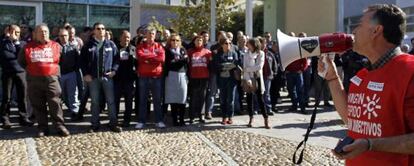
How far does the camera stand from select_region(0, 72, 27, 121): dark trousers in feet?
29.5

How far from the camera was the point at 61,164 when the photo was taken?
21.1 ft

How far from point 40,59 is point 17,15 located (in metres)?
4.87

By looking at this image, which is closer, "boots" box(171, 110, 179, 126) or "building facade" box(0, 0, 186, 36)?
"boots" box(171, 110, 179, 126)

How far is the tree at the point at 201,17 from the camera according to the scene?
86.3ft

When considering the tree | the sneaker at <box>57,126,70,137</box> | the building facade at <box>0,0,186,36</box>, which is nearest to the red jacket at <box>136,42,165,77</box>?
the sneaker at <box>57,126,70,137</box>

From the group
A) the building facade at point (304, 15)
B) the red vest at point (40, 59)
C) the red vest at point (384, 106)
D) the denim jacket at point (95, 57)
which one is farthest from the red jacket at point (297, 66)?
the building facade at point (304, 15)

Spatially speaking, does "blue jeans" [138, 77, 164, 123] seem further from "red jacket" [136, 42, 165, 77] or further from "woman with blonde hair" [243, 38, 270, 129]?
"woman with blonde hair" [243, 38, 270, 129]

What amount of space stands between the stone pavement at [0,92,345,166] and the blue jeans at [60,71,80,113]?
1.98 feet

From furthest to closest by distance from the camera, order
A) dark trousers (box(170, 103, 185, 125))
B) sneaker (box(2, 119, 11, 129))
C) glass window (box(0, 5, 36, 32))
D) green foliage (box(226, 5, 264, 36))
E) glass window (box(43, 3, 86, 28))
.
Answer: green foliage (box(226, 5, 264, 36)), glass window (box(43, 3, 86, 28)), glass window (box(0, 5, 36, 32)), dark trousers (box(170, 103, 185, 125)), sneaker (box(2, 119, 11, 129))

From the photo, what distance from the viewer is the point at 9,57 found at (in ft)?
29.6

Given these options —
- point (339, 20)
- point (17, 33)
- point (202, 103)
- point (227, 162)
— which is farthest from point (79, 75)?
point (339, 20)

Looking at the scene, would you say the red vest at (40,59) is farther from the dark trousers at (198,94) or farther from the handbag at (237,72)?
the handbag at (237,72)

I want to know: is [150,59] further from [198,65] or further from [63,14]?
[63,14]

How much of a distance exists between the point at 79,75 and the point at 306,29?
47.9 feet
